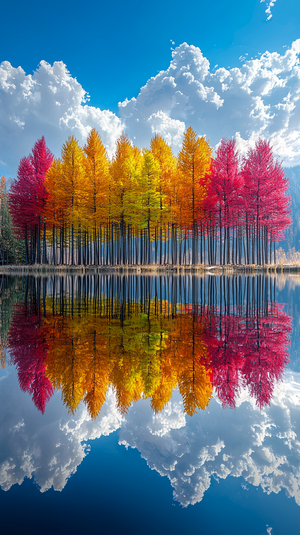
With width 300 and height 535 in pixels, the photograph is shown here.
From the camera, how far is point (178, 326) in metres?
6.15

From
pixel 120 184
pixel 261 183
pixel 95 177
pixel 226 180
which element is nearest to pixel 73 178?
pixel 95 177

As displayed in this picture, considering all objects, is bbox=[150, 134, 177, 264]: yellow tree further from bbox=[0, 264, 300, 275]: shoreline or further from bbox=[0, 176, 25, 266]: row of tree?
bbox=[0, 176, 25, 266]: row of tree

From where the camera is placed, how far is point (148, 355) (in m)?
4.12

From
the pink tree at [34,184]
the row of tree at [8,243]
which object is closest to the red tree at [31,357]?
the pink tree at [34,184]

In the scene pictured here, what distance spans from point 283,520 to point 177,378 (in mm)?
1840

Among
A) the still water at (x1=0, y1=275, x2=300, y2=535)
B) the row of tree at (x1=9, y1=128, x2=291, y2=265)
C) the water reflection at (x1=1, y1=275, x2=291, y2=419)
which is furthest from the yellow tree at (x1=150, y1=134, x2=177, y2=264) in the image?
the still water at (x1=0, y1=275, x2=300, y2=535)

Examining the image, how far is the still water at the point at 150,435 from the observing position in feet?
5.25

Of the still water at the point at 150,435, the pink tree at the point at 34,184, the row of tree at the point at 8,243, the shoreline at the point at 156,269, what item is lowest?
the still water at the point at 150,435

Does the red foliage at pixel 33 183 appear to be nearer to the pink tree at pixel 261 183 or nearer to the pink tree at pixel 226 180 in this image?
the pink tree at pixel 226 180

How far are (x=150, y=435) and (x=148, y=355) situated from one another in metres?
1.72

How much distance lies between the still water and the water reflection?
0.02 metres

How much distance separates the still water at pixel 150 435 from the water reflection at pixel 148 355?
0.02 meters

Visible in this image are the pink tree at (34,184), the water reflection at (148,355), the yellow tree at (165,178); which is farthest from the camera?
the pink tree at (34,184)

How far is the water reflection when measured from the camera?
302 centimetres
